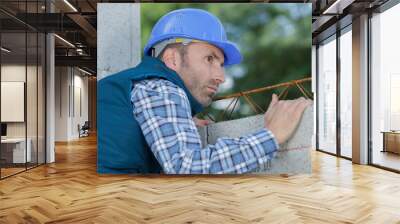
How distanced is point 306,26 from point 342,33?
370 centimetres

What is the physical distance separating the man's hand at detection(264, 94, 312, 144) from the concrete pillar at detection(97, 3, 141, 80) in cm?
220

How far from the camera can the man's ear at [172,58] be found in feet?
20.2

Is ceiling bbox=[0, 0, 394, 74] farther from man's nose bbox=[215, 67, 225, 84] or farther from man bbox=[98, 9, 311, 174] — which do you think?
man's nose bbox=[215, 67, 225, 84]

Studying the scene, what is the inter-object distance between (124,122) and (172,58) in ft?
3.75

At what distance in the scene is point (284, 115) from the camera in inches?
256

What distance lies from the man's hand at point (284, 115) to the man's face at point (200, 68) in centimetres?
97

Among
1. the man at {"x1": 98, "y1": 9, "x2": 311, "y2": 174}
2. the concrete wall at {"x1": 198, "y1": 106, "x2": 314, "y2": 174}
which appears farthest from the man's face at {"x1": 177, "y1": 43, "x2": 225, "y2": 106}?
the concrete wall at {"x1": 198, "y1": 106, "x2": 314, "y2": 174}

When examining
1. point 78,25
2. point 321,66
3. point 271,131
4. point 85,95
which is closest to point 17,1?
point 78,25

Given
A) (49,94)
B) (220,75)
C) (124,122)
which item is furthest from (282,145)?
(49,94)

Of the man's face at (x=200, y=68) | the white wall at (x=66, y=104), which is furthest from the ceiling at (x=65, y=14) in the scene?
the white wall at (x=66, y=104)

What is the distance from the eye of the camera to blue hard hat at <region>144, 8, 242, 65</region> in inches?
243

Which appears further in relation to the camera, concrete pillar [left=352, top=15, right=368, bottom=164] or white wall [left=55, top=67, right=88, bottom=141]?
white wall [left=55, top=67, right=88, bottom=141]

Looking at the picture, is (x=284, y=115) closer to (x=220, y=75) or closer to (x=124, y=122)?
(x=220, y=75)

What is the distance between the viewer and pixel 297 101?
21.2 feet
